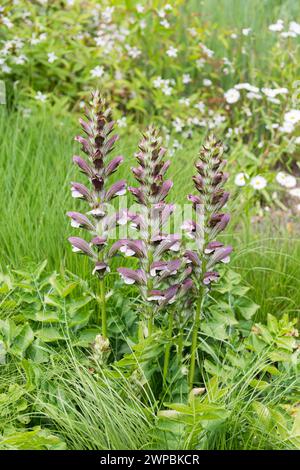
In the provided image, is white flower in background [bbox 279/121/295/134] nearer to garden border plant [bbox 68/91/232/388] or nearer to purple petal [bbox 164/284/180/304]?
garden border plant [bbox 68/91/232/388]

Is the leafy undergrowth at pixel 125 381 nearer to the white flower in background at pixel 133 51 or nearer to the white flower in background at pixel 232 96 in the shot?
the white flower in background at pixel 232 96

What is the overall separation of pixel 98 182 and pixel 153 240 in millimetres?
311

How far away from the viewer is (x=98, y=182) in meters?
2.36

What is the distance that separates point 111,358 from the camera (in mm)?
2803

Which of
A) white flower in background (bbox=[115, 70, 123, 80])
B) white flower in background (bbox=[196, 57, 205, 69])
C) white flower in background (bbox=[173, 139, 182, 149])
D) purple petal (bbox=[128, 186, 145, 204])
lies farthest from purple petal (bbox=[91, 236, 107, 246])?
white flower in background (bbox=[196, 57, 205, 69])

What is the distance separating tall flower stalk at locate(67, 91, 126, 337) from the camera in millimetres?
2279

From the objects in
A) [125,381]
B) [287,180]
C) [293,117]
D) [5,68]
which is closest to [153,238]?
[125,381]

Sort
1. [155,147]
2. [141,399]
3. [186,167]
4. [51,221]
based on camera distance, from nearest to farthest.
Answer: [155,147]
[141,399]
[51,221]
[186,167]

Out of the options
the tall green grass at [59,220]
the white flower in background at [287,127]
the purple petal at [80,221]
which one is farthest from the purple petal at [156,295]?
the white flower in background at [287,127]

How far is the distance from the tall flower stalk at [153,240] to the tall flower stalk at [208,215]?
0.16 feet

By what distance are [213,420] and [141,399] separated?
390 millimetres
